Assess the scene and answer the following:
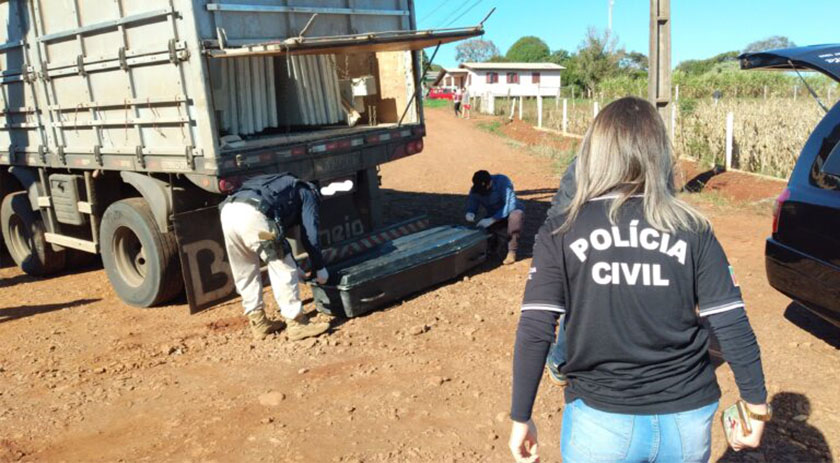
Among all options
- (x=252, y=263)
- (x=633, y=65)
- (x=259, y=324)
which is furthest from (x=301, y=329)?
(x=633, y=65)

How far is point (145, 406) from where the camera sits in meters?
4.29

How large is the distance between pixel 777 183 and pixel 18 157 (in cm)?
1033

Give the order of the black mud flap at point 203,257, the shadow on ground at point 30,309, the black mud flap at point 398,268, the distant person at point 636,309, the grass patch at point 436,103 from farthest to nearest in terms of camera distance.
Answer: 1. the grass patch at point 436,103
2. the shadow on ground at point 30,309
3. the black mud flap at point 203,257
4. the black mud flap at point 398,268
5. the distant person at point 636,309

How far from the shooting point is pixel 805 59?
15.3ft

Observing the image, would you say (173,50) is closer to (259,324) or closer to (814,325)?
(259,324)

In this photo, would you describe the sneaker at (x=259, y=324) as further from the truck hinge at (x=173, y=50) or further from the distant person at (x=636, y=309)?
the distant person at (x=636, y=309)

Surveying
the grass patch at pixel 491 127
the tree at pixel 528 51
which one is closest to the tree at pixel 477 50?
the tree at pixel 528 51

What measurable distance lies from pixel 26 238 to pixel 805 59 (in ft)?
27.5

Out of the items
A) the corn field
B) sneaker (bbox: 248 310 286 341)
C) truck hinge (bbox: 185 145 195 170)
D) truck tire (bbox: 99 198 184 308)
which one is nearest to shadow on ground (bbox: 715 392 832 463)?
sneaker (bbox: 248 310 286 341)

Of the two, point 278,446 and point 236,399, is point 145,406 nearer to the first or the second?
point 236,399

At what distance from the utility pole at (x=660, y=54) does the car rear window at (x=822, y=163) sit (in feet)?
20.6

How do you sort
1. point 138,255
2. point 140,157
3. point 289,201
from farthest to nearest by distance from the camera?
1. point 138,255
2. point 140,157
3. point 289,201

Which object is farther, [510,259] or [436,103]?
[436,103]

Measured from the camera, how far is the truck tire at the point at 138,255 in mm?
5961
